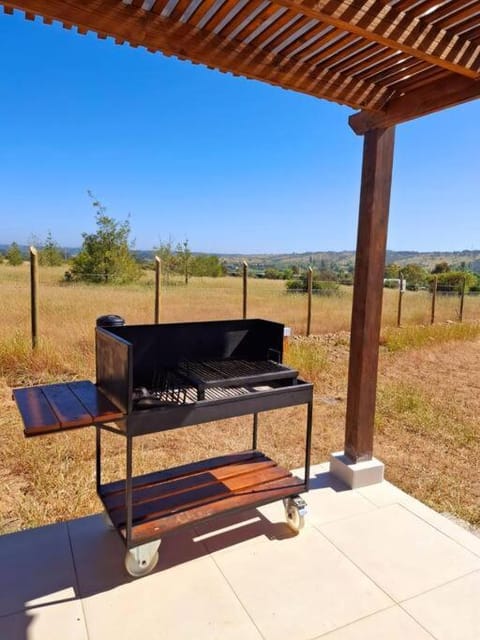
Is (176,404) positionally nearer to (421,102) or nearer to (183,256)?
(421,102)

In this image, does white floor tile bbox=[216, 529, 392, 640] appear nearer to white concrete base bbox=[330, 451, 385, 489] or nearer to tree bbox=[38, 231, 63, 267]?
white concrete base bbox=[330, 451, 385, 489]

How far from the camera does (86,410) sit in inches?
55.8

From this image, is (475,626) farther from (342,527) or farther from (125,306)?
(125,306)

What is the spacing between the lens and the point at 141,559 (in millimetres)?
1542

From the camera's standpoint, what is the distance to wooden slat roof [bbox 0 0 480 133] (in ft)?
3.96

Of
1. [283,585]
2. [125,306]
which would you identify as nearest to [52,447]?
[283,585]

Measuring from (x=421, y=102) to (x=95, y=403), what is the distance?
1971 mm

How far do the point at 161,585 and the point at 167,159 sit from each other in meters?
19.3

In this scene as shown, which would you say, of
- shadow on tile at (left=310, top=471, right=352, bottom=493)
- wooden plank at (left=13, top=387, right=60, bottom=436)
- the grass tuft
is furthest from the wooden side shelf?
the grass tuft

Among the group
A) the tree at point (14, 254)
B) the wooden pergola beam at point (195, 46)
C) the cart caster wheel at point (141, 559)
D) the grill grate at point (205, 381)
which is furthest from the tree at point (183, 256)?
the cart caster wheel at point (141, 559)

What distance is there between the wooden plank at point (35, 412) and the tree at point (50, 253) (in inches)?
538

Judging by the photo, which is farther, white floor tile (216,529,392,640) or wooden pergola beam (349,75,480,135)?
wooden pergola beam (349,75,480,135)

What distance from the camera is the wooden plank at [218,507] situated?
154 centimetres

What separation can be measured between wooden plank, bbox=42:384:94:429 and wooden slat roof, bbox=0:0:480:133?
125cm
